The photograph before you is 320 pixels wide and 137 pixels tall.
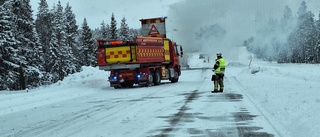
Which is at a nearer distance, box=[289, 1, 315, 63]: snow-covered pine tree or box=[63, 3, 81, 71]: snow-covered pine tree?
box=[63, 3, 81, 71]: snow-covered pine tree

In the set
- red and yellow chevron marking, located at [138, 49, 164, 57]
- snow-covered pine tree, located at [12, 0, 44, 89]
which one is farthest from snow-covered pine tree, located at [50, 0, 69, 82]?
red and yellow chevron marking, located at [138, 49, 164, 57]

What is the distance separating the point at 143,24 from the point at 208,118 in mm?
18067

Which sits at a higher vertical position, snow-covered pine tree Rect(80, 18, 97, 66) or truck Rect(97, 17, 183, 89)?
A: snow-covered pine tree Rect(80, 18, 97, 66)

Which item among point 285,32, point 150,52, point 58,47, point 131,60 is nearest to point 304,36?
point 285,32

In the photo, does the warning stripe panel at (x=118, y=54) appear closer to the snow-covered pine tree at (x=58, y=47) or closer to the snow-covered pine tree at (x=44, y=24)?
the snow-covered pine tree at (x=58, y=47)

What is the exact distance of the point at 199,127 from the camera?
24.7ft

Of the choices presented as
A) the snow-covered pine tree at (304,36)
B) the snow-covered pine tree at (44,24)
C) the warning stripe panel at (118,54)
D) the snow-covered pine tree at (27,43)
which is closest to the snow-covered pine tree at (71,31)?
the snow-covered pine tree at (44,24)

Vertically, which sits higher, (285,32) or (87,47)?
(285,32)

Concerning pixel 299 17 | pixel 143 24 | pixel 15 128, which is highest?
pixel 299 17

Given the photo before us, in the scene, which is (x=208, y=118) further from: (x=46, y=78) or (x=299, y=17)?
(x=299, y=17)

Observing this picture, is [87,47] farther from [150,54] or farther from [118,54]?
[118,54]

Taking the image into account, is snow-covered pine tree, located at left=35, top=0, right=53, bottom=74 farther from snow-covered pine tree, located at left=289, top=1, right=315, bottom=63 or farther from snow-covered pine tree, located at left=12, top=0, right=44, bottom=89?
snow-covered pine tree, located at left=289, top=1, right=315, bottom=63

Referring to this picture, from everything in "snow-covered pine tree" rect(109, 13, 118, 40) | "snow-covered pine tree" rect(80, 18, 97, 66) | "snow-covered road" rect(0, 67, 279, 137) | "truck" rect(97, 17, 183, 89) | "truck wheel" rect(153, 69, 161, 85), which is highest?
"snow-covered pine tree" rect(109, 13, 118, 40)

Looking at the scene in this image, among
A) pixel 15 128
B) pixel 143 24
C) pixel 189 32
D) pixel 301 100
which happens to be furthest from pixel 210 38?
pixel 15 128
